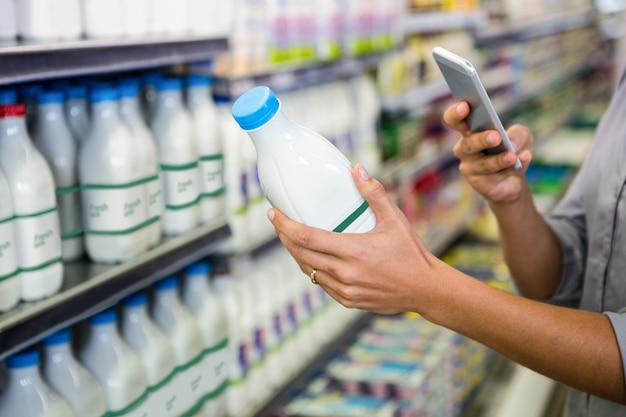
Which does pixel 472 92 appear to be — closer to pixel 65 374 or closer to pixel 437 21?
pixel 65 374

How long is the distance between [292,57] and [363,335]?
1337 mm

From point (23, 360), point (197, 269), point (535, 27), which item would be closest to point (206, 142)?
point (197, 269)

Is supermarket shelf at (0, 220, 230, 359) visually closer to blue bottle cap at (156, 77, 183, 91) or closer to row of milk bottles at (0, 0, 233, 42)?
blue bottle cap at (156, 77, 183, 91)

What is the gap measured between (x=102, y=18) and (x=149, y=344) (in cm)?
73

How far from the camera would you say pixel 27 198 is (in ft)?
4.50

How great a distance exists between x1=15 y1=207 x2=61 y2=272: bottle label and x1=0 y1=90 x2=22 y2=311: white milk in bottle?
23mm

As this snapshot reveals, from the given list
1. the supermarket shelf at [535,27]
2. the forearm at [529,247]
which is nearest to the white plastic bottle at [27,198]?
the forearm at [529,247]

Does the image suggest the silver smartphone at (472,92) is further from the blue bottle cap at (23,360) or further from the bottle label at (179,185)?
the blue bottle cap at (23,360)

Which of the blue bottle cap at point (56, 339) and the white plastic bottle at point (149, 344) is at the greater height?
the blue bottle cap at point (56, 339)

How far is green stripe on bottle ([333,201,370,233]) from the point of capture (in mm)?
1185

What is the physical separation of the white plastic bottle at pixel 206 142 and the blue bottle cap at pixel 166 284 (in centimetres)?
20

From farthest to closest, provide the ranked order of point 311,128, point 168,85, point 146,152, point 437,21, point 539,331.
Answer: point 437,21 < point 311,128 < point 168,85 < point 146,152 < point 539,331

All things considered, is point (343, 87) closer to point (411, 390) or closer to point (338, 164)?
point (411, 390)

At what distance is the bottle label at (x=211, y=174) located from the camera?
1975 millimetres
